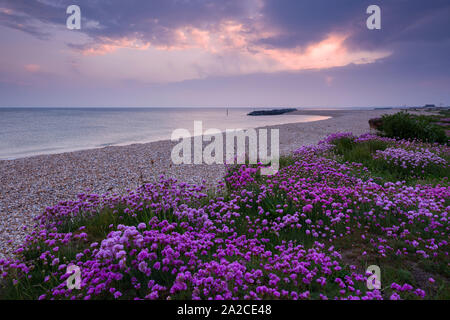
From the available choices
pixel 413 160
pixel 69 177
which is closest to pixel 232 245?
pixel 413 160

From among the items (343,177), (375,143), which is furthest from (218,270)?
(375,143)

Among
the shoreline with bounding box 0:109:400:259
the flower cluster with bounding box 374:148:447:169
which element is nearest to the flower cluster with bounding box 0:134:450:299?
the shoreline with bounding box 0:109:400:259

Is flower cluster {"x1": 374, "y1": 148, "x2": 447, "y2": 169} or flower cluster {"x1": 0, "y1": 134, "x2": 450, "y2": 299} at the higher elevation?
flower cluster {"x1": 374, "y1": 148, "x2": 447, "y2": 169}

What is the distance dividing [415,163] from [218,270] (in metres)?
8.14

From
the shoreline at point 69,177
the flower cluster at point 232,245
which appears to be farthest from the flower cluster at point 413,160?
the shoreline at point 69,177

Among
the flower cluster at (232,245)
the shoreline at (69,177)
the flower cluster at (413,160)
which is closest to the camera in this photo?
the flower cluster at (232,245)

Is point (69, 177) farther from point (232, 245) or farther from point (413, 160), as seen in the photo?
point (413, 160)

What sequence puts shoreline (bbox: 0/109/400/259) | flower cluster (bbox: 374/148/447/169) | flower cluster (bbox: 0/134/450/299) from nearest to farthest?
flower cluster (bbox: 0/134/450/299) < shoreline (bbox: 0/109/400/259) < flower cluster (bbox: 374/148/447/169)

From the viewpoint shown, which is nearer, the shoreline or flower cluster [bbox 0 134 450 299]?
flower cluster [bbox 0 134 450 299]

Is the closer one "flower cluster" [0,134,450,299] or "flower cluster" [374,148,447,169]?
"flower cluster" [0,134,450,299]

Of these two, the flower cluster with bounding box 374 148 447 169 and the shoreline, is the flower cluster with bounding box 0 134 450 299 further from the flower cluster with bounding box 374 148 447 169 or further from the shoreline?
the flower cluster with bounding box 374 148 447 169

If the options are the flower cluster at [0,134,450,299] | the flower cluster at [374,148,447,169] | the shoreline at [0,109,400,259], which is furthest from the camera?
the flower cluster at [374,148,447,169]

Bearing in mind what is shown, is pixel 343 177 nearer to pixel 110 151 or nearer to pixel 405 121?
pixel 405 121

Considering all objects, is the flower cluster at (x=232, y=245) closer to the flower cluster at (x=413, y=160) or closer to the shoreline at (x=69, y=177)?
the shoreline at (x=69, y=177)
